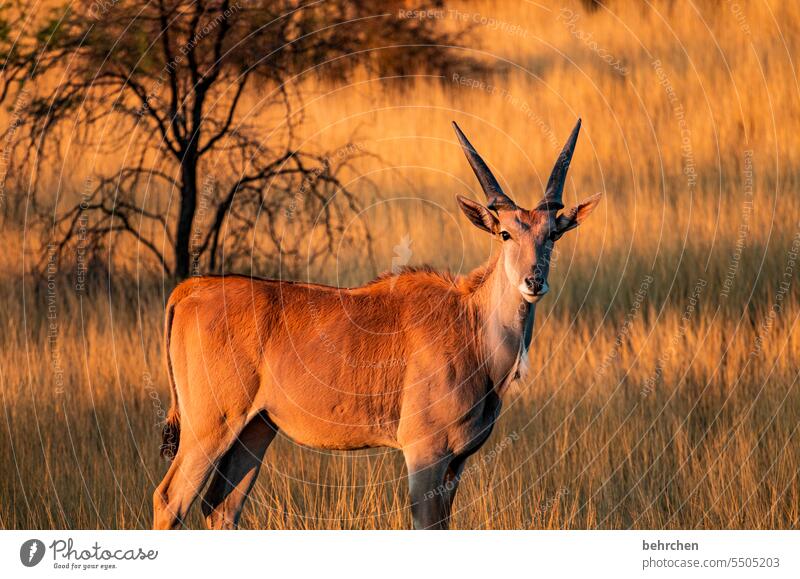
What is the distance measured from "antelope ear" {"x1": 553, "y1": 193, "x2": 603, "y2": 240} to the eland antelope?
15mm

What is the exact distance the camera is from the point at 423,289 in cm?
1088

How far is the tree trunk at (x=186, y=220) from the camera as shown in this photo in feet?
55.8

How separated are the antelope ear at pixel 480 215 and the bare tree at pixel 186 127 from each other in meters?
5.98

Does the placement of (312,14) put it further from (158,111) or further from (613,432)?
(613,432)

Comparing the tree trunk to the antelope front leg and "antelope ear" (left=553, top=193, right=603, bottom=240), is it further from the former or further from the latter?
the antelope front leg

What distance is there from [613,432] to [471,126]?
6.43 m

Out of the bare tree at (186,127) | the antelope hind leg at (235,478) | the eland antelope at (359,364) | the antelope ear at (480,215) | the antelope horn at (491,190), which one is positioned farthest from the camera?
the bare tree at (186,127)

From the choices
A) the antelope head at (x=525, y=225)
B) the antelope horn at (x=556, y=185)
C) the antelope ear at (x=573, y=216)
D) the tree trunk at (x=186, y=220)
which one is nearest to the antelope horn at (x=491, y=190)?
the antelope head at (x=525, y=225)

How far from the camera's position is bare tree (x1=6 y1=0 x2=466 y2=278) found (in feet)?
55.7

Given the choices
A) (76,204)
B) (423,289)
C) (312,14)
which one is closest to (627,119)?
(312,14)

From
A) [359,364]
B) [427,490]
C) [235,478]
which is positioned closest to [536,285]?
[359,364]

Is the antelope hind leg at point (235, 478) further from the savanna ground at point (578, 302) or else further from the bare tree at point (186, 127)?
the bare tree at point (186, 127)

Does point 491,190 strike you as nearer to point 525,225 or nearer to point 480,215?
point 480,215

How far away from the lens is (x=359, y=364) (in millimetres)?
10414
